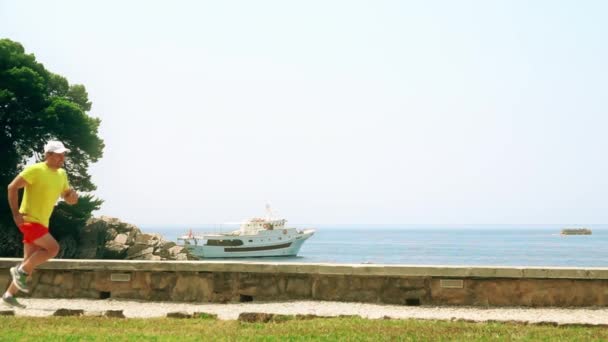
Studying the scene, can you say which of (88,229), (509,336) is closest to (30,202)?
(509,336)

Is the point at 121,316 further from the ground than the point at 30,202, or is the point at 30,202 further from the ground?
the point at 30,202

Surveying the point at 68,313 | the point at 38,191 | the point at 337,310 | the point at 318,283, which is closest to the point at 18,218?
the point at 38,191

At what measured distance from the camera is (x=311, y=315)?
8.29 metres

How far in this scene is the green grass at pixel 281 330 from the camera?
22.1 feet

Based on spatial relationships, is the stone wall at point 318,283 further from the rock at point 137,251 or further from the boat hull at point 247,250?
the boat hull at point 247,250

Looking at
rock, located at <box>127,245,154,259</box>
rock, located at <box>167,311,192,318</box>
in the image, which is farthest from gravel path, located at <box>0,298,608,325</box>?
rock, located at <box>127,245,154,259</box>

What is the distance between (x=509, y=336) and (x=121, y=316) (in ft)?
15.7

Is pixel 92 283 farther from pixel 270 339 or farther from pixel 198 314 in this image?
pixel 270 339

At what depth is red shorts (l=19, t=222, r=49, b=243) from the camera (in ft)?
25.0

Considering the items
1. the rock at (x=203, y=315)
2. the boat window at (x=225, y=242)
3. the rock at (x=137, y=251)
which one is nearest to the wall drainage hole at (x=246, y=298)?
the rock at (x=203, y=315)

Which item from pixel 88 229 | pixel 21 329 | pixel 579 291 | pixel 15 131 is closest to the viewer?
pixel 21 329

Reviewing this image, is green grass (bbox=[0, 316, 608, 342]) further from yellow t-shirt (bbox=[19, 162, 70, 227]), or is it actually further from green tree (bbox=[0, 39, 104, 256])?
green tree (bbox=[0, 39, 104, 256])

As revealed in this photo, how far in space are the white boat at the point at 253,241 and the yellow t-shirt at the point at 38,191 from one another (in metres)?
74.6

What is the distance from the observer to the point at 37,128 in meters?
42.1
